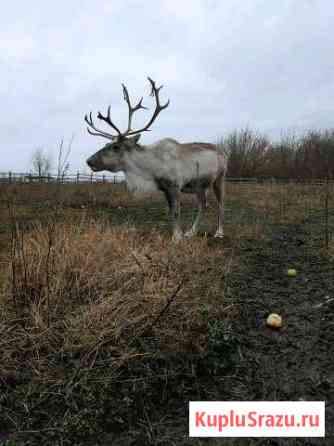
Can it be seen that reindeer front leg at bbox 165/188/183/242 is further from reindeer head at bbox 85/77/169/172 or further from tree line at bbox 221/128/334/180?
tree line at bbox 221/128/334/180

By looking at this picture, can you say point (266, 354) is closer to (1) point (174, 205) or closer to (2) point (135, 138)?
(1) point (174, 205)

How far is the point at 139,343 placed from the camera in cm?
246

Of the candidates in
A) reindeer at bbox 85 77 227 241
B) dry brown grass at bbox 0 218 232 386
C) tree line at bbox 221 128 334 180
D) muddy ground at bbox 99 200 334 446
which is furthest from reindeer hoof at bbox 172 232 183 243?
tree line at bbox 221 128 334 180

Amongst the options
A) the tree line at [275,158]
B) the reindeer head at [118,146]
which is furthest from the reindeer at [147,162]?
the tree line at [275,158]

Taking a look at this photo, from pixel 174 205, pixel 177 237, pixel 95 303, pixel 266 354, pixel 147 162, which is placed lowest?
pixel 266 354

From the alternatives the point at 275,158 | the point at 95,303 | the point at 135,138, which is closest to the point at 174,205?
the point at 135,138

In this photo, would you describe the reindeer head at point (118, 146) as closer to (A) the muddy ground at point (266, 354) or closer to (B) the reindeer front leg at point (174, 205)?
(B) the reindeer front leg at point (174, 205)

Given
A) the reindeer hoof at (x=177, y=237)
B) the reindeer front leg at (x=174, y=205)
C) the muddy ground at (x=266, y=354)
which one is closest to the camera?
the muddy ground at (x=266, y=354)

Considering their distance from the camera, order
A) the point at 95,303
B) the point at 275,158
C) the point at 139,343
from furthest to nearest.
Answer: the point at 275,158, the point at 95,303, the point at 139,343

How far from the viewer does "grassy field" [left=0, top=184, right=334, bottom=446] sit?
1932mm

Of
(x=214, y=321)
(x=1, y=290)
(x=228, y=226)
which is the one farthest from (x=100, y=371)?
(x=228, y=226)

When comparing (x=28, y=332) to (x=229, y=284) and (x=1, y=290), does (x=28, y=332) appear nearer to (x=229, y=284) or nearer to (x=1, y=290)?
(x=1, y=290)

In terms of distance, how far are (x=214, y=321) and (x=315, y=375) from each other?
84 centimetres

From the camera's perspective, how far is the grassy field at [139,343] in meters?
1.93
